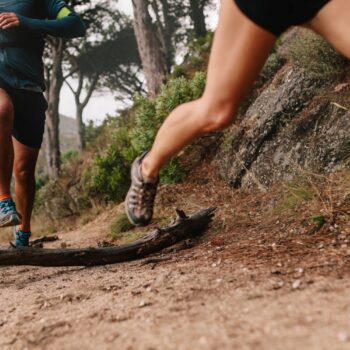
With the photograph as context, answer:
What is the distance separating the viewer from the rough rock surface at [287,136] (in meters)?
3.83

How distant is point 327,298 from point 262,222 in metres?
1.92

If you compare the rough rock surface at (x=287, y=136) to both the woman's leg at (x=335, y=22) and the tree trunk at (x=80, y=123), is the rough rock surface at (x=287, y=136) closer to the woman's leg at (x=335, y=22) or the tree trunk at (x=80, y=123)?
the woman's leg at (x=335, y=22)

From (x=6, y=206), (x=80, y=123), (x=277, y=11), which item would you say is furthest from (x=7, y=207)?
(x=80, y=123)

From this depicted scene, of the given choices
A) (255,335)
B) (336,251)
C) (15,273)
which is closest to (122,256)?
(15,273)

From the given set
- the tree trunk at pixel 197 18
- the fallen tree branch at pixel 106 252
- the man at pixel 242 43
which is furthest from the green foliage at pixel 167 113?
the tree trunk at pixel 197 18

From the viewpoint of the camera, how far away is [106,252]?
3.32 meters

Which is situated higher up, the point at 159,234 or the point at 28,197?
the point at 28,197

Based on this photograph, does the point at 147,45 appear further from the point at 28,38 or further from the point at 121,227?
the point at 28,38

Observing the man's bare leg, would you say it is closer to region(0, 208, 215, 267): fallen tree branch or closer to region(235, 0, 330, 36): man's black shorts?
region(0, 208, 215, 267): fallen tree branch

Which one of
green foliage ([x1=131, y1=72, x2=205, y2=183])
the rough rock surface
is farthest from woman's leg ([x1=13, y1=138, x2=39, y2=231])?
green foliage ([x1=131, y1=72, x2=205, y2=183])

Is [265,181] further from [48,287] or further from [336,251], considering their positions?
[48,287]

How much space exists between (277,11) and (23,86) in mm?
2321

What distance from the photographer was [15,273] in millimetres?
3635

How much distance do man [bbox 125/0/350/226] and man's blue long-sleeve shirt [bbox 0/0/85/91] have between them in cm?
186
